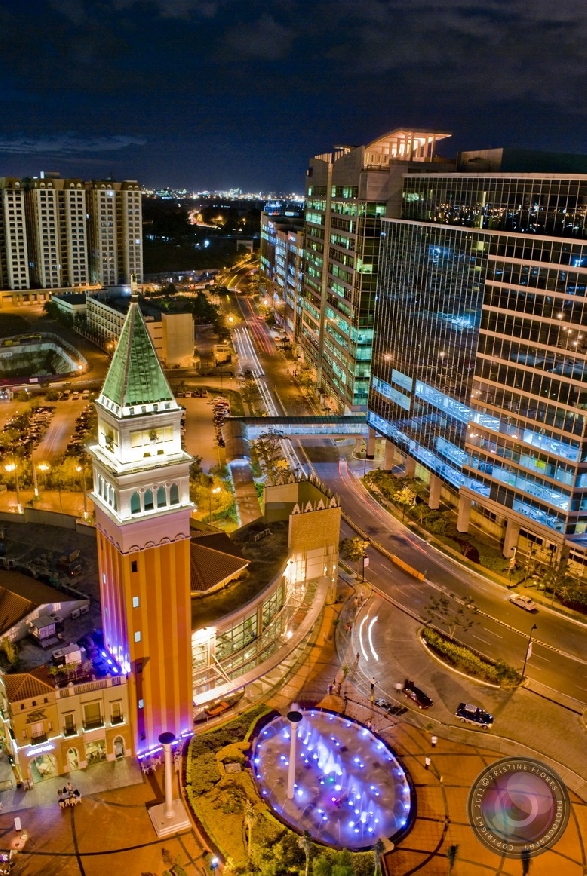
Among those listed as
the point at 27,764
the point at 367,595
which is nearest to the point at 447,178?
the point at 367,595

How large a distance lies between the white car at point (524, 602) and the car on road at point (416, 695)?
19846mm

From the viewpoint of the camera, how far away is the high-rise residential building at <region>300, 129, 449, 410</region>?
4417 inches

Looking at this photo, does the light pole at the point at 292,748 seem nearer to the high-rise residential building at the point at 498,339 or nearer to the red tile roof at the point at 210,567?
the red tile roof at the point at 210,567

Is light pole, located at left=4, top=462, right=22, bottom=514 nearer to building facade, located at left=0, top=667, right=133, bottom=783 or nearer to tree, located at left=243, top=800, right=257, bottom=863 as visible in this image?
building facade, located at left=0, top=667, right=133, bottom=783

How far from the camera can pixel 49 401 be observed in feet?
481

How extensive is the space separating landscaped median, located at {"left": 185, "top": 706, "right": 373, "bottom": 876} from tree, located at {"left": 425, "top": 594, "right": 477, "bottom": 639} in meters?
25.5

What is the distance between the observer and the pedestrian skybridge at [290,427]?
395 feet

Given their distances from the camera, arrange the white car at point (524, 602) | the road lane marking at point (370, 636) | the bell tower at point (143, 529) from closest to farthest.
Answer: the bell tower at point (143, 529) → the road lane marking at point (370, 636) → the white car at point (524, 602)

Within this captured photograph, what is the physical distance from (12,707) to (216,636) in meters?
17.4

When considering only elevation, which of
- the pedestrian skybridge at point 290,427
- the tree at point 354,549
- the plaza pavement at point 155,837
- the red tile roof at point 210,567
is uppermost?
the red tile roof at point 210,567

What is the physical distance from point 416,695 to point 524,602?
71.5ft

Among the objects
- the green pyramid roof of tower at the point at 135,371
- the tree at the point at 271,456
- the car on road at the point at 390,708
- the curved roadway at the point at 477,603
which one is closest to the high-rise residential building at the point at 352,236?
the tree at the point at 271,456

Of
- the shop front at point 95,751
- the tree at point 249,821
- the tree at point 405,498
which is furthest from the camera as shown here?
the tree at point 405,498

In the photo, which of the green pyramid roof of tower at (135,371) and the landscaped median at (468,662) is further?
the landscaped median at (468,662)
